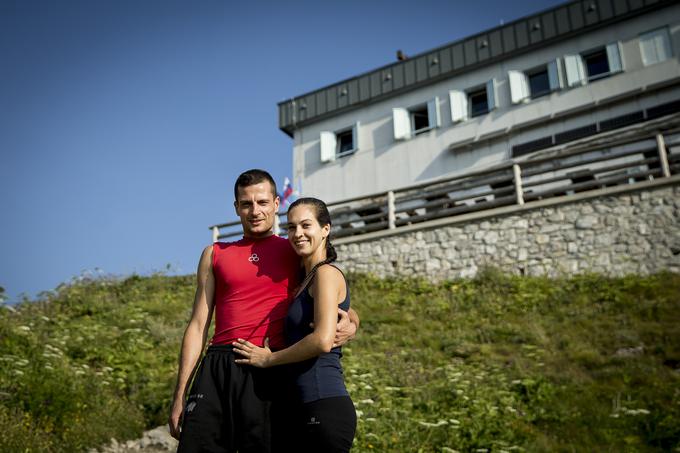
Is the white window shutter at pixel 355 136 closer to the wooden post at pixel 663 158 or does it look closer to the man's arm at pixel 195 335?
the wooden post at pixel 663 158

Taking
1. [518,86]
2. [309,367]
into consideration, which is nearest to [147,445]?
[309,367]

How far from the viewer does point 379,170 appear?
21.0m

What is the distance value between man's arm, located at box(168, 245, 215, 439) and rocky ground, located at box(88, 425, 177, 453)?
3.42m

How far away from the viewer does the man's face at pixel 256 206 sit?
306 cm

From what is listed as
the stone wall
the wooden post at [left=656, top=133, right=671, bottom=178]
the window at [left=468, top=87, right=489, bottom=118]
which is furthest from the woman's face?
the window at [left=468, top=87, right=489, bottom=118]

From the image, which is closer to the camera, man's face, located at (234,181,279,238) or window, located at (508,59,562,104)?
man's face, located at (234,181,279,238)

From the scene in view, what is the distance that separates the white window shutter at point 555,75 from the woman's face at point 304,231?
17.0 meters

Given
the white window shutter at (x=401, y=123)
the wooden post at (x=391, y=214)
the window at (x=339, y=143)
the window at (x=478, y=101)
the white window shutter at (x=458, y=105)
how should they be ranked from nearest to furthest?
the wooden post at (x=391, y=214) → the white window shutter at (x=458, y=105) → the window at (x=478, y=101) → the white window shutter at (x=401, y=123) → the window at (x=339, y=143)

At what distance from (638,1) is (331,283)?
1812 centimetres

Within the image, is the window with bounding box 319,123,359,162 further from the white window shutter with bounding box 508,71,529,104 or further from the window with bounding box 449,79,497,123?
the white window shutter with bounding box 508,71,529,104

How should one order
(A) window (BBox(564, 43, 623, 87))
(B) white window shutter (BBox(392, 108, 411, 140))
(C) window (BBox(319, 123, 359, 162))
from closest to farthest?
(A) window (BBox(564, 43, 623, 87))
(B) white window shutter (BBox(392, 108, 411, 140))
(C) window (BBox(319, 123, 359, 162))

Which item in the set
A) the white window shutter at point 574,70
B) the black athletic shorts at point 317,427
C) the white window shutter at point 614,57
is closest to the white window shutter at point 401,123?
the white window shutter at point 574,70

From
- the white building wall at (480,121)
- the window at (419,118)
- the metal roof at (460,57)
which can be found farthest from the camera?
the window at (419,118)

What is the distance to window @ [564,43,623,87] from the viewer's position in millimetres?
17219
